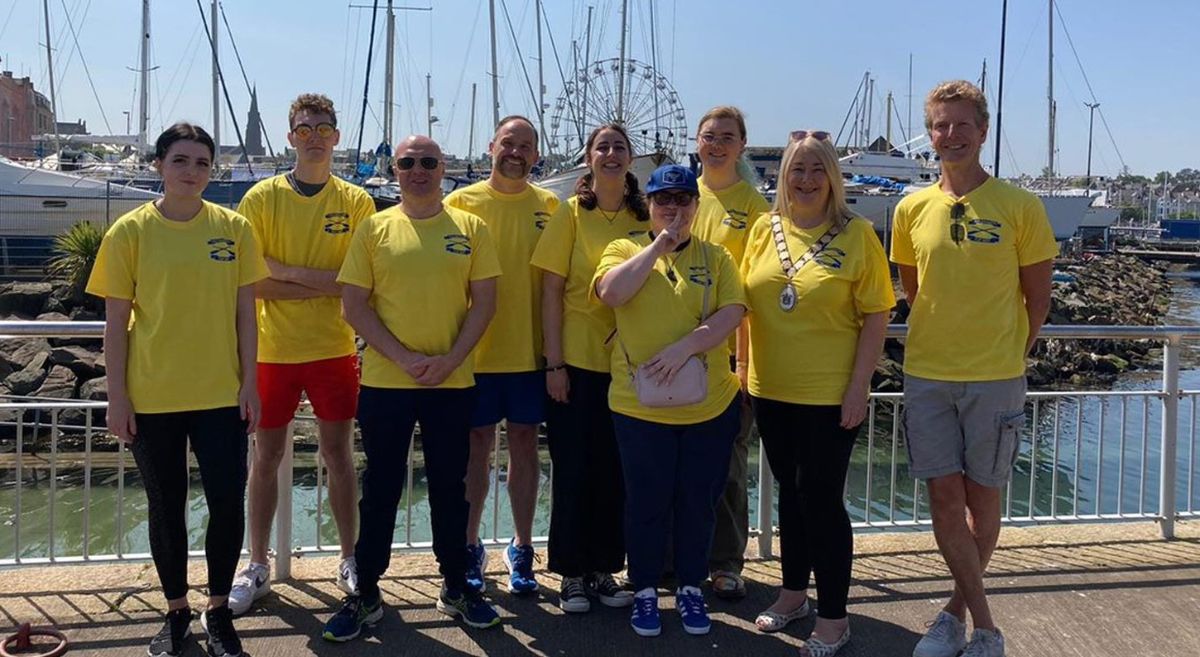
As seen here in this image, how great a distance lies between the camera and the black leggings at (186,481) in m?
3.24

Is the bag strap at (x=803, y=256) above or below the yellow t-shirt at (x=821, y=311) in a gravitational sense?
above

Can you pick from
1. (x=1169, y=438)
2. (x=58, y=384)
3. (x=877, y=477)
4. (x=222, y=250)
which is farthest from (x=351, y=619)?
(x=58, y=384)

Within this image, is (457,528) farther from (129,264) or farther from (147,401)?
(129,264)

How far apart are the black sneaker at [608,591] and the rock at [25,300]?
18.4 metres

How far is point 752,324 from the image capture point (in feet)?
11.7

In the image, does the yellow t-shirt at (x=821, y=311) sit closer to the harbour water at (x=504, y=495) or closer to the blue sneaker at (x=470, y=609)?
the blue sneaker at (x=470, y=609)

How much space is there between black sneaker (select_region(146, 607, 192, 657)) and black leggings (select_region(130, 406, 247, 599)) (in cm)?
8

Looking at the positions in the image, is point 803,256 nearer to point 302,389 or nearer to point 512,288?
→ point 512,288

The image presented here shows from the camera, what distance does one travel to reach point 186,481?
3.33 meters

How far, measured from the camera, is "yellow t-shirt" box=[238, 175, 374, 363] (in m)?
3.83

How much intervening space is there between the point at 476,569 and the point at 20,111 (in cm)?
7028

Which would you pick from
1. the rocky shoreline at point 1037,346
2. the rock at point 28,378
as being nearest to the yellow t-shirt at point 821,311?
the rocky shoreline at point 1037,346

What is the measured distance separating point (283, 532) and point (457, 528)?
973mm

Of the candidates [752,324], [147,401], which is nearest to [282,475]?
[147,401]
